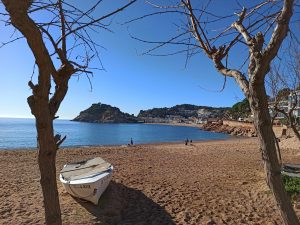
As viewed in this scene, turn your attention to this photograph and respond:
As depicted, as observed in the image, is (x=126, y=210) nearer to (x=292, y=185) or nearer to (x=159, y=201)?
(x=159, y=201)

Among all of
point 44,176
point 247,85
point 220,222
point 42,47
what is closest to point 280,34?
point 247,85

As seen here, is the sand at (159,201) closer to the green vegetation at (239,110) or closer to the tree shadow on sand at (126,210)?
the tree shadow on sand at (126,210)

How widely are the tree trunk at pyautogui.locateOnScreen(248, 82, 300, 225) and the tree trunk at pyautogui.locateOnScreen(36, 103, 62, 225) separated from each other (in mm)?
1712

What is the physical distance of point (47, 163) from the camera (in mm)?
3156

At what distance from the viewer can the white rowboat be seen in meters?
10.2

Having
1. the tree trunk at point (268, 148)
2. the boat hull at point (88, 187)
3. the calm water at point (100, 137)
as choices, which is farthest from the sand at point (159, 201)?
the calm water at point (100, 137)

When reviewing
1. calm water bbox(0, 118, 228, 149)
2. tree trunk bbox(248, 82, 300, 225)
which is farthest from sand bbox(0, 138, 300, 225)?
calm water bbox(0, 118, 228, 149)

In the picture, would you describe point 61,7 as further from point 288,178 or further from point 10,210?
point 288,178

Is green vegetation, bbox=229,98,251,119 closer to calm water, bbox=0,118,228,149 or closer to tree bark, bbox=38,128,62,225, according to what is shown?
calm water, bbox=0,118,228,149

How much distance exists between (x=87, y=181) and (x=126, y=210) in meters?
1.40

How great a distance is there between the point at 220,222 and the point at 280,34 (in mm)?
7362

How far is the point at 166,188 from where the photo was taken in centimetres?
1302

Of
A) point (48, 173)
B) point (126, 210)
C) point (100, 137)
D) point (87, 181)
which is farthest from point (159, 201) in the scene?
point (100, 137)

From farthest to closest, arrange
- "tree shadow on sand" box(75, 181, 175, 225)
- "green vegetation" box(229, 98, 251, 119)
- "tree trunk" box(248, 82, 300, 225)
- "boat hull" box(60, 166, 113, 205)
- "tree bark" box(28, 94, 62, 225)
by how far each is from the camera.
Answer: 1. "green vegetation" box(229, 98, 251, 119)
2. "boat hull" box(60, 166, 113, 205)
3. "tree shadow on sand" box(75, 181, 175, 225)
4. "tree bark" box(28, 94, 62, 225)
5. "tree trunk" box(248, 82, 300, 225)
